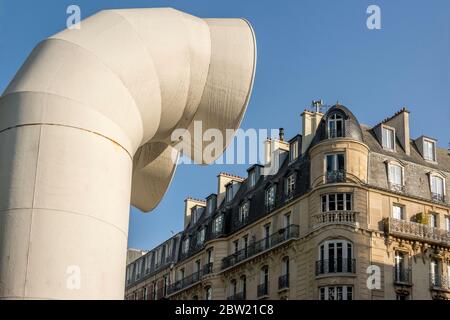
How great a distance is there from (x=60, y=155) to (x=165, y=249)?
2535 inches

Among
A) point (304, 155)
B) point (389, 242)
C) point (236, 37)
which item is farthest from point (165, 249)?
point (236, 37)

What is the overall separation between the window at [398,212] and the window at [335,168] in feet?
13.4

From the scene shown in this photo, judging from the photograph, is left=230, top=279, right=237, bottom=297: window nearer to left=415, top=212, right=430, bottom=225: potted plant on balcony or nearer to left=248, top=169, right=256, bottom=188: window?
left=248, top=169, right=256, bottom=188: window

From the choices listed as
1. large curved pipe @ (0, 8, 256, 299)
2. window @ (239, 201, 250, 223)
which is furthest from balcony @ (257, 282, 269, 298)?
large curved pipe @ (0, 8, 256, 299)

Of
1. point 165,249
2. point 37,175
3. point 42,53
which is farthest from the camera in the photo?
point 165,249

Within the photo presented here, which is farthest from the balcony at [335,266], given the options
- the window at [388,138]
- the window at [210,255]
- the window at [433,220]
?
the window at [210,255]

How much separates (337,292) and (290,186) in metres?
8.90

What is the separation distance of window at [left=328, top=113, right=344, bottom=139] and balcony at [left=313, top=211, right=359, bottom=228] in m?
4.74

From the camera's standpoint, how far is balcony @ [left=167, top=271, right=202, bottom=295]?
62581 millimetres

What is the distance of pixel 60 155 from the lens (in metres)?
9.40

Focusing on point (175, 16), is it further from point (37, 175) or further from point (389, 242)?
point (389, 242)

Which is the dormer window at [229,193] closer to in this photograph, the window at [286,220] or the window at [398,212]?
the window at [286,220]

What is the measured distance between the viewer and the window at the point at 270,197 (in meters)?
54.4

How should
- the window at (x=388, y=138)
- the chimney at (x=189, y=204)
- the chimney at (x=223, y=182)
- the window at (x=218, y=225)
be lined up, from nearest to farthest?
the window at (x=388, y=138)
the window at (x=218, y=225)
the chimney at (x=223, y=182)
the chimney at (x=189, y=204)
